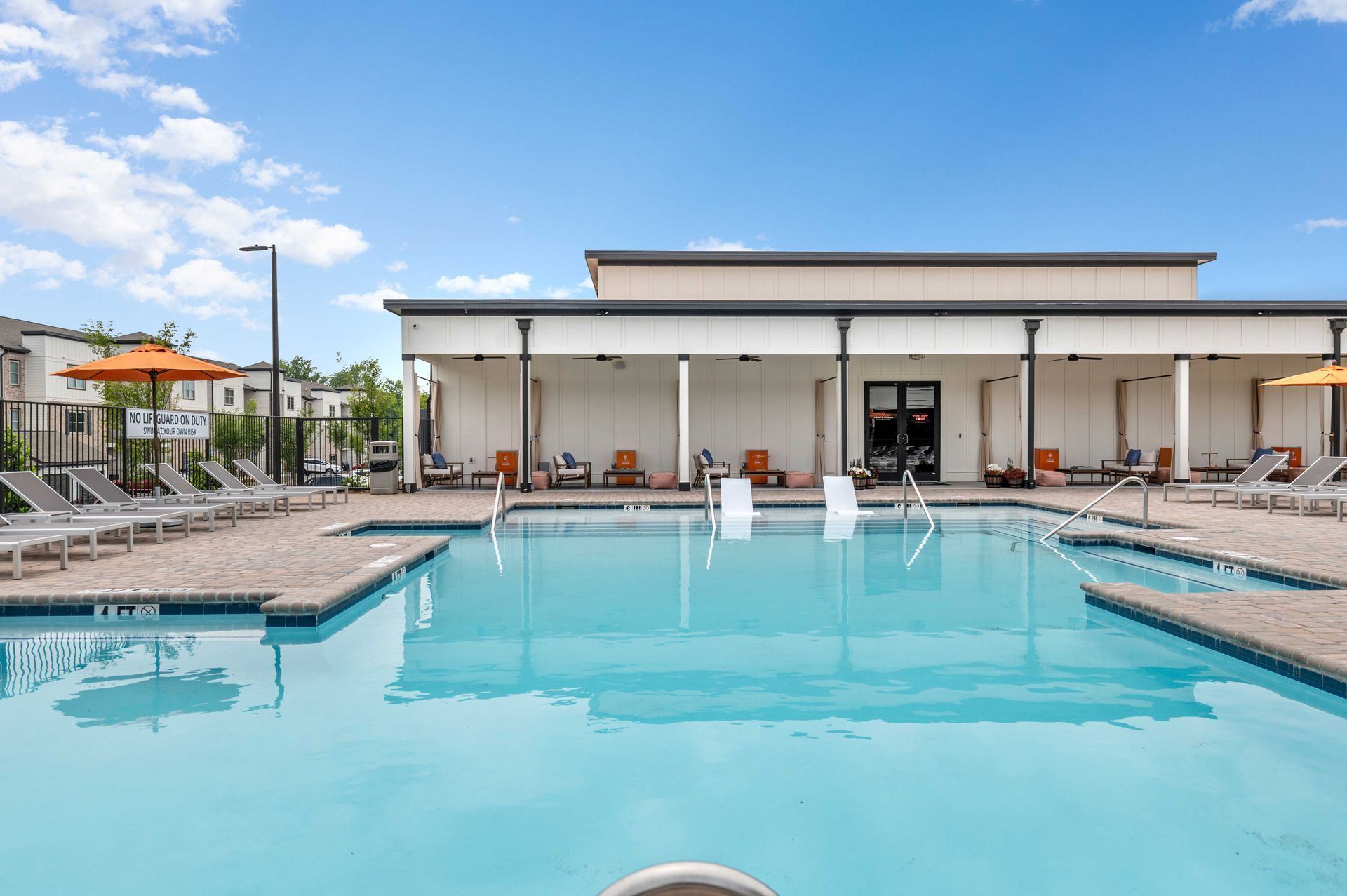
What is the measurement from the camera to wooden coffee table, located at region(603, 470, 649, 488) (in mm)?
16703

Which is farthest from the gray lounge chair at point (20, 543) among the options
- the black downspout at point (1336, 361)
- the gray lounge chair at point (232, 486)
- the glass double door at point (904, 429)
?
the black downspout at point (1336, 361)

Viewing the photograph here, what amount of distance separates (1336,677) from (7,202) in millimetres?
50624

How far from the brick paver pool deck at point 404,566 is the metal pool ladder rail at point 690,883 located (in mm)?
4674

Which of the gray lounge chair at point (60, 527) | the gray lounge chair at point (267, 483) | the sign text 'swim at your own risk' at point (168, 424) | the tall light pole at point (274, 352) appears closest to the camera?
the gray lounge chair at point (60, 527)

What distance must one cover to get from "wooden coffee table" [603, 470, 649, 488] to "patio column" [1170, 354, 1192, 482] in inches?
434

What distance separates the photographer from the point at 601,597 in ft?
23.1

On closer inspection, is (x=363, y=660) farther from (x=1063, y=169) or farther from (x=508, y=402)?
(x=1063, y=169)

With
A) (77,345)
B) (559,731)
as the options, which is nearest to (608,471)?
(559,731)

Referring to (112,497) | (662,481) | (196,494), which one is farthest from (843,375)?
(112,497)

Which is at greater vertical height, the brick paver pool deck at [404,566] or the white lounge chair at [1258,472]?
the white lounge chair at [1258,472]

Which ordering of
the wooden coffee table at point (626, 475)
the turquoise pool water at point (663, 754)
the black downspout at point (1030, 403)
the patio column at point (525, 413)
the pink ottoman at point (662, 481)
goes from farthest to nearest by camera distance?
1. the wooden coffee table at point (626, 475)
2. the pink ottoman at point (662, 481)
3. the black downspout at point (1030, 403)
4. the patio column at point (525, 413)
5. the turquoise pool water at point (663, 754)

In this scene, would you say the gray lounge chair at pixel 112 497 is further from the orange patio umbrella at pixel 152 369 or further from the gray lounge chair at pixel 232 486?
the gray lounge chair at pixel 232 486

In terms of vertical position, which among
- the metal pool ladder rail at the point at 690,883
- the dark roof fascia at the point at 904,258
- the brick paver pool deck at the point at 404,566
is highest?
the dark roof fascia at the point at 904,258

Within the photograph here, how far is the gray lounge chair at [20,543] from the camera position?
261 inches
